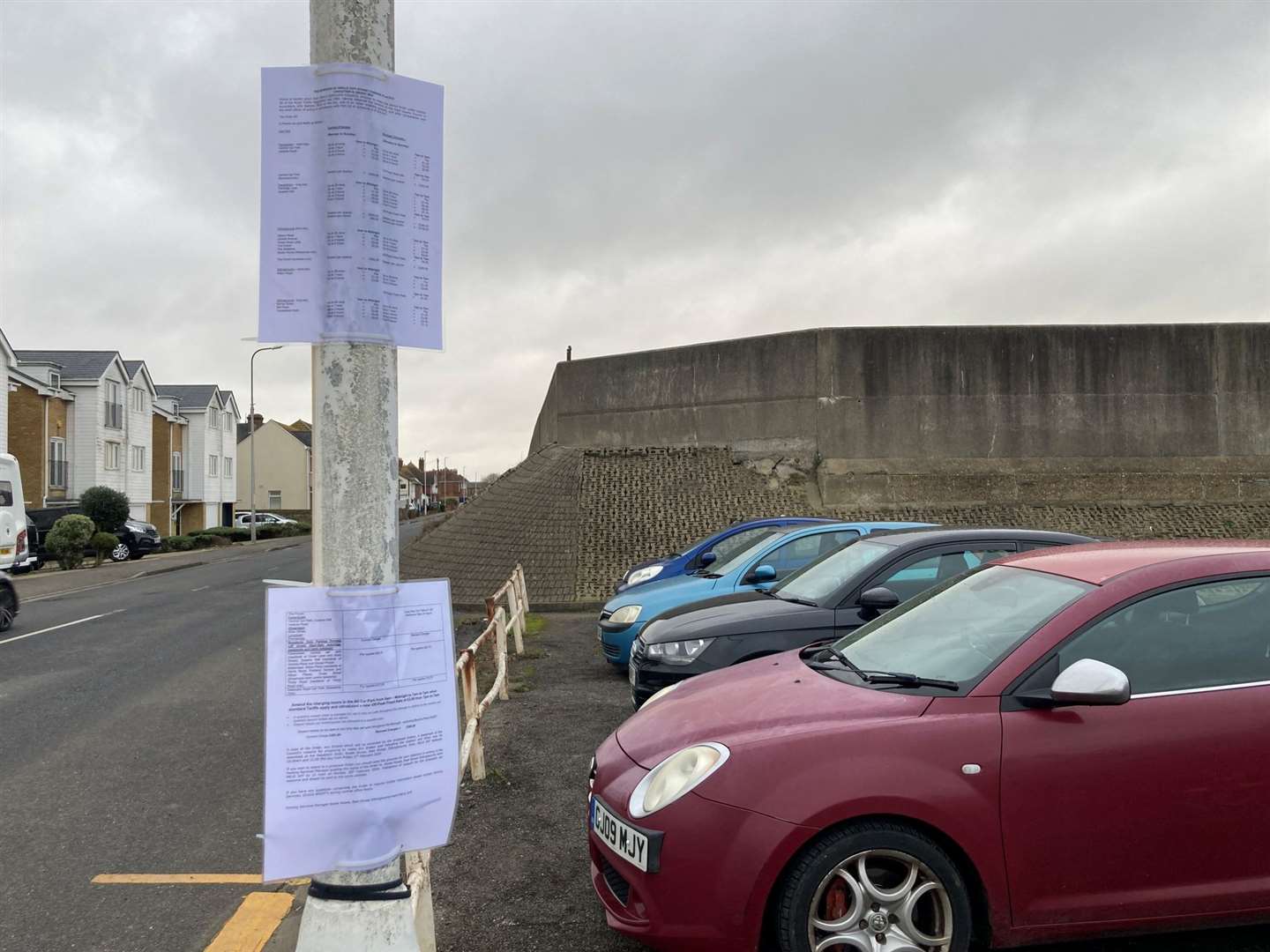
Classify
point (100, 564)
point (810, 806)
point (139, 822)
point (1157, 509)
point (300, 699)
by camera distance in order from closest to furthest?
point (300, 699), point (810, 806), point (139, 822), point (1157, 509), point (100, 564)

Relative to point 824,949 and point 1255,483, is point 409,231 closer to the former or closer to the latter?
point 824,949

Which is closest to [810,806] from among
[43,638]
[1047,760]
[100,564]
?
[1047,760]

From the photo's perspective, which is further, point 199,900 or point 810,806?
point 199,900

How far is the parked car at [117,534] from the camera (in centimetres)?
2959

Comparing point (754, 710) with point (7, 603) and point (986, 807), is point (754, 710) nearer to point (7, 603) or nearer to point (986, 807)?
point (986, 807)

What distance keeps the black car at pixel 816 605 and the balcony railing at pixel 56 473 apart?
44.2 meters

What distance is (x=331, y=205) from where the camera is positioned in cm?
249

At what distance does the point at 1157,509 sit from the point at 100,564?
3082cm

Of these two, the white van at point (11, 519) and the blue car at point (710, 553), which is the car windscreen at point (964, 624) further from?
the white van at point (11, 519)

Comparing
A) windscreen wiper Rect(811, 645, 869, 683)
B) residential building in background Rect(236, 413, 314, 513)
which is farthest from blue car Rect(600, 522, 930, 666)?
residential building in background Rect(236, 413, 314, 513)

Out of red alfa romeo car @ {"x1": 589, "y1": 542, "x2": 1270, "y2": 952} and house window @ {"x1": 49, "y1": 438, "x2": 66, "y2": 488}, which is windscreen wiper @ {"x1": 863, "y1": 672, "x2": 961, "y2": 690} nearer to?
red alfa romeo car @ {"x1": 589, "y1": 542, "x2": 1270, "y2": 952}

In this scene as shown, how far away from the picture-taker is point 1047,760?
3137 mm

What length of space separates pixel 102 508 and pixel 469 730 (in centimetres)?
3531

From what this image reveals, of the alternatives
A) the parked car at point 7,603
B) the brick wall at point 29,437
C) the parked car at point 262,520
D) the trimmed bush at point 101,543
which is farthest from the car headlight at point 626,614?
the parked car at point 262,520
